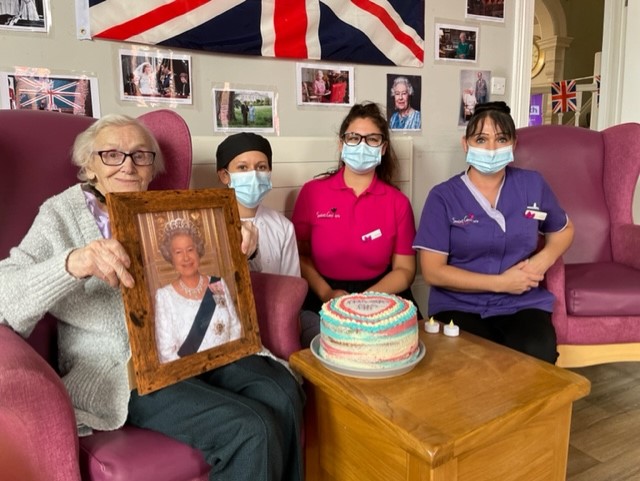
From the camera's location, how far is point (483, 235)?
5.66 feet

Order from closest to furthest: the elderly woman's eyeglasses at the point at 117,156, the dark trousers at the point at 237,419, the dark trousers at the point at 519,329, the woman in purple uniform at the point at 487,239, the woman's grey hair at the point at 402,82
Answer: the dark trousers at the point at 237,419 → the elderly woman's eyeglasses at the point at 117,156 → the dark trousers at the point at 519,329 → the woman in purple uniform at the point at 487,239 → the woman's grey hair at the point at 402,82

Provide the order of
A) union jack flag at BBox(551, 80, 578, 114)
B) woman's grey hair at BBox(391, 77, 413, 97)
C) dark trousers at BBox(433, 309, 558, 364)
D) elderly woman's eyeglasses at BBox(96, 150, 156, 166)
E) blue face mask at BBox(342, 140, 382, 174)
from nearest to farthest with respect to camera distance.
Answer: elderly woman's eyeglasses at BBox(96, 150, 156, 166), dark trousers at BBox(433, 309, 558, 364), blue face mask at BBox(342, 140, 382, 174), woman's grey hair at BBox(391, 77, 413, 97), union jack flag at BBox(551, 80, 578, 114)

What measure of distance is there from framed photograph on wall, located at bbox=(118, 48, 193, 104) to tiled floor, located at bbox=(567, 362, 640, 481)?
1.84m

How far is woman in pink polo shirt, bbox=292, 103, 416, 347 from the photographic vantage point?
6.14 ft

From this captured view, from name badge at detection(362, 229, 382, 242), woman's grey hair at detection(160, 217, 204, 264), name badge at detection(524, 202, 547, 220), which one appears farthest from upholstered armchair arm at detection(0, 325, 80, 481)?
name badge at detection(524, 202, 547, 220)

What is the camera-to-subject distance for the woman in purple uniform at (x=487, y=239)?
1705mm

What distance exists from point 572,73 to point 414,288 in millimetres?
5720

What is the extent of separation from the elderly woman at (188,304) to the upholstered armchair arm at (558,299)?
111 cm

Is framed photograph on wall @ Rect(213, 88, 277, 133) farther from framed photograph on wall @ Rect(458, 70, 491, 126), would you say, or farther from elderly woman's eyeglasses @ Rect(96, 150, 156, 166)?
framed photograph on wall @ Rect(458, 70, 491, 126)

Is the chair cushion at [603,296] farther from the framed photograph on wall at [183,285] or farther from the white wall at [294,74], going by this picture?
the framed photograph on wall at [183,285]

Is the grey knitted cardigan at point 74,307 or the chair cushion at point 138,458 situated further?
the grey knitted cardigan at point 74,307

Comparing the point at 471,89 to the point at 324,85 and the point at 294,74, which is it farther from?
the point at 294,74

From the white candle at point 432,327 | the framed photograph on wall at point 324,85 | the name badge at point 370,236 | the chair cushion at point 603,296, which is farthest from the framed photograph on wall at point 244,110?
the chair cushion at point 603,296

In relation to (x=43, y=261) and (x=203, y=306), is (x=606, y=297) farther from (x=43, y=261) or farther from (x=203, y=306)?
(x=43, y=261)
